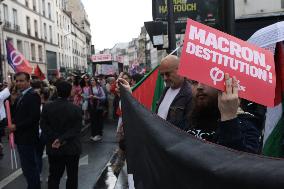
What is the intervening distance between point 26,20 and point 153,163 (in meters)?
44.2

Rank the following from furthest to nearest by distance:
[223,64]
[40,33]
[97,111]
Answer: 1. [40,33]
2. [97,111]
3. [223,64]

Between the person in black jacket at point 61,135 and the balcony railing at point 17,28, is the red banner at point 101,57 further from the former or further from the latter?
the person in black jacket at point 61,135

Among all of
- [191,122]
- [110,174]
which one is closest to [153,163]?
[191,122]

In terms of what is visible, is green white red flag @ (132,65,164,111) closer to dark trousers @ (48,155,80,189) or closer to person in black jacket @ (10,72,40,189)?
dark trousers @ (48,155,80,189)

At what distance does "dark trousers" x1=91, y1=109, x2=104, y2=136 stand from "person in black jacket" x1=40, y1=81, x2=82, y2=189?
6462mm

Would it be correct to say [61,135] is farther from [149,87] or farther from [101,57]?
[101,57]

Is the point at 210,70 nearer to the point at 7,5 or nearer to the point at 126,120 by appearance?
the point at 126,120

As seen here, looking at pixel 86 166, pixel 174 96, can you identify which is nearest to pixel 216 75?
pixel 174 96

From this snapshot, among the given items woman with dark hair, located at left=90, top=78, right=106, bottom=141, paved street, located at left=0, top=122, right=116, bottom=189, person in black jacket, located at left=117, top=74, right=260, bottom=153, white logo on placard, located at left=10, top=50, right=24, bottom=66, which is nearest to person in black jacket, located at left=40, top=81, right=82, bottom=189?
paved street, located at left=0, top=122, right=116, bottom=189

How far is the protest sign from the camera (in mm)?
1780

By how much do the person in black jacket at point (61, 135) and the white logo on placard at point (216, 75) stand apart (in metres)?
3.57

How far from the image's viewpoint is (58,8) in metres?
60.7

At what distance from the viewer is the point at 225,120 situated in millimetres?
2018

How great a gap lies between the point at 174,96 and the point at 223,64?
2.09 m
